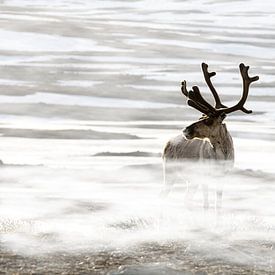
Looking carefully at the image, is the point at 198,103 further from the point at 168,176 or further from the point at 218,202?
the point at 218,202

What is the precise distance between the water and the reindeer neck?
0.89 feet

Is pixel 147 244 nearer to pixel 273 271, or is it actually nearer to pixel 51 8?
pixel 273 271

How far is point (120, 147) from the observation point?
23.6m

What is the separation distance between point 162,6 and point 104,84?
55834mm

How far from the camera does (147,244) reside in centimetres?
930

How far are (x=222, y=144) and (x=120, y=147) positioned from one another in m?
13.5

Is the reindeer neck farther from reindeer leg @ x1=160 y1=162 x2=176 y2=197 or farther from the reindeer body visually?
reindeer leg @ x1=160 y1=162 x2=176 y2=197

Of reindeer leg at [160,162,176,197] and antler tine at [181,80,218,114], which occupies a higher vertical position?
antler tine at [181,80,218,114]

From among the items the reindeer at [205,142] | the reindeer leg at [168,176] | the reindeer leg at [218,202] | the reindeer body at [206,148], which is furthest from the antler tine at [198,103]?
the reindeer leg at [218,202]

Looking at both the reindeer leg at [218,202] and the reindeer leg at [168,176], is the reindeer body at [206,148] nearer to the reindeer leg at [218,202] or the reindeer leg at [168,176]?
the reindeer leg at [168,176]

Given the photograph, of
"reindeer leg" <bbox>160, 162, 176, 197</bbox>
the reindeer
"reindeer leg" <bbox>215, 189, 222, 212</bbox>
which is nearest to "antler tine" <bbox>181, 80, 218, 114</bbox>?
the reindeer

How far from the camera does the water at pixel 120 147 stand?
9.10 meters

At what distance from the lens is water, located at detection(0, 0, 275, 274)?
910 centimetres

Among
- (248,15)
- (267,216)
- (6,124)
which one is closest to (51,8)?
(248,15)
